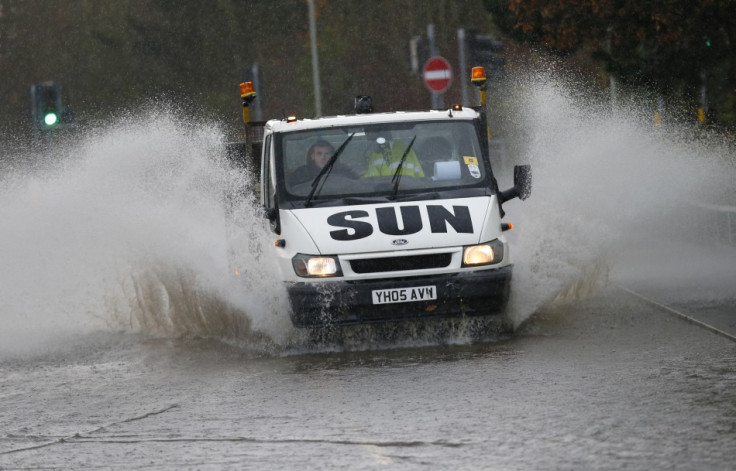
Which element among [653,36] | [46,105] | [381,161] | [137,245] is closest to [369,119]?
[381,161]

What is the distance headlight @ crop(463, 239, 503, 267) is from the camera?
12.2 m

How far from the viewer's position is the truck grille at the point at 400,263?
12.2 metres

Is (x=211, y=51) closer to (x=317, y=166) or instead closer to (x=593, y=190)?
(x=593, y=190)

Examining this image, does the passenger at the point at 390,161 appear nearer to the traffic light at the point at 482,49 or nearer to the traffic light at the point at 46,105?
the traffic light at the point at 46,105

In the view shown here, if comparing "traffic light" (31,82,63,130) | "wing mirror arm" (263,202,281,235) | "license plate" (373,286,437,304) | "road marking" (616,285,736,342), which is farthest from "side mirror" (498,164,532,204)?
"traffic light" (31,82,63,130)

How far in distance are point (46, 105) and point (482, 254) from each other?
1541 cm

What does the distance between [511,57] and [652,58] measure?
533 inches

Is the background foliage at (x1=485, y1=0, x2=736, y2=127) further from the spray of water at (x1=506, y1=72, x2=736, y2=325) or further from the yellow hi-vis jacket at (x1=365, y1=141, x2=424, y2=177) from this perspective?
the yellow hi-vis jacket at (x1=365, y1=141, x2=424, y2=177)

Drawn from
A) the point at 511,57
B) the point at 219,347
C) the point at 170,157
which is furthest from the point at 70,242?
the point at 511,57

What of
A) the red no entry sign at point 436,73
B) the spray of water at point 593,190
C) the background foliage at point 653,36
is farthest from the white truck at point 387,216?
the red no entry sign at point 436,73

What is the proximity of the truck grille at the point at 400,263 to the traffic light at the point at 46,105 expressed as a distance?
14.9m

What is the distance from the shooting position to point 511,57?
1582 inches

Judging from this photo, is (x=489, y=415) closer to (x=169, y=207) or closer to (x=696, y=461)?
(x=696, y=461)

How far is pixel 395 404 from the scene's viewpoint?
30.5ft
